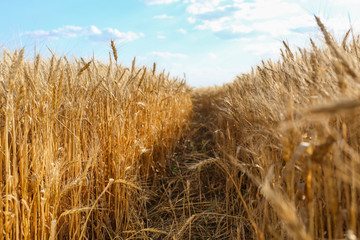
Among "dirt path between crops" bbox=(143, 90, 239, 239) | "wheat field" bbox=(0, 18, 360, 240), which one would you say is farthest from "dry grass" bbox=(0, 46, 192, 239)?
"dirt path between crops" bbox=(143, 90, 239, 239)

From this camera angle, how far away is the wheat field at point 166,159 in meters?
0.79

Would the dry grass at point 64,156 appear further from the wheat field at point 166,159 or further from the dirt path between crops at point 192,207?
the dirt path between crops at point 192,207

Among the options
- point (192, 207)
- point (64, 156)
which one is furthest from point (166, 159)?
point (64, 156)

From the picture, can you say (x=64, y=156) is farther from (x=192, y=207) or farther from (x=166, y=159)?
(x=166, y=159)

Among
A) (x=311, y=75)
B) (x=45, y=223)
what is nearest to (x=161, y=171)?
(x=45, y=223)

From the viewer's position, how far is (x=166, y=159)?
9.84 ft

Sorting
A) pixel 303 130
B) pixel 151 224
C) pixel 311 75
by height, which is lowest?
pixel 151 224

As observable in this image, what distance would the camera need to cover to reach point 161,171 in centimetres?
274

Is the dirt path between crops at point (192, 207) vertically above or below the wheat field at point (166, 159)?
below

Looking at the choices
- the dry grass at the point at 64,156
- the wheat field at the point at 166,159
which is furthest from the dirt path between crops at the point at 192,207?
the dry grass at the point at 64,156

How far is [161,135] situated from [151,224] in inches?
45.7

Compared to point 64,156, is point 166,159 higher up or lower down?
lower down

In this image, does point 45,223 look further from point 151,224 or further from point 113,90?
point 113,90

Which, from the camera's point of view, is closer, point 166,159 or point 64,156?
point 64,156
